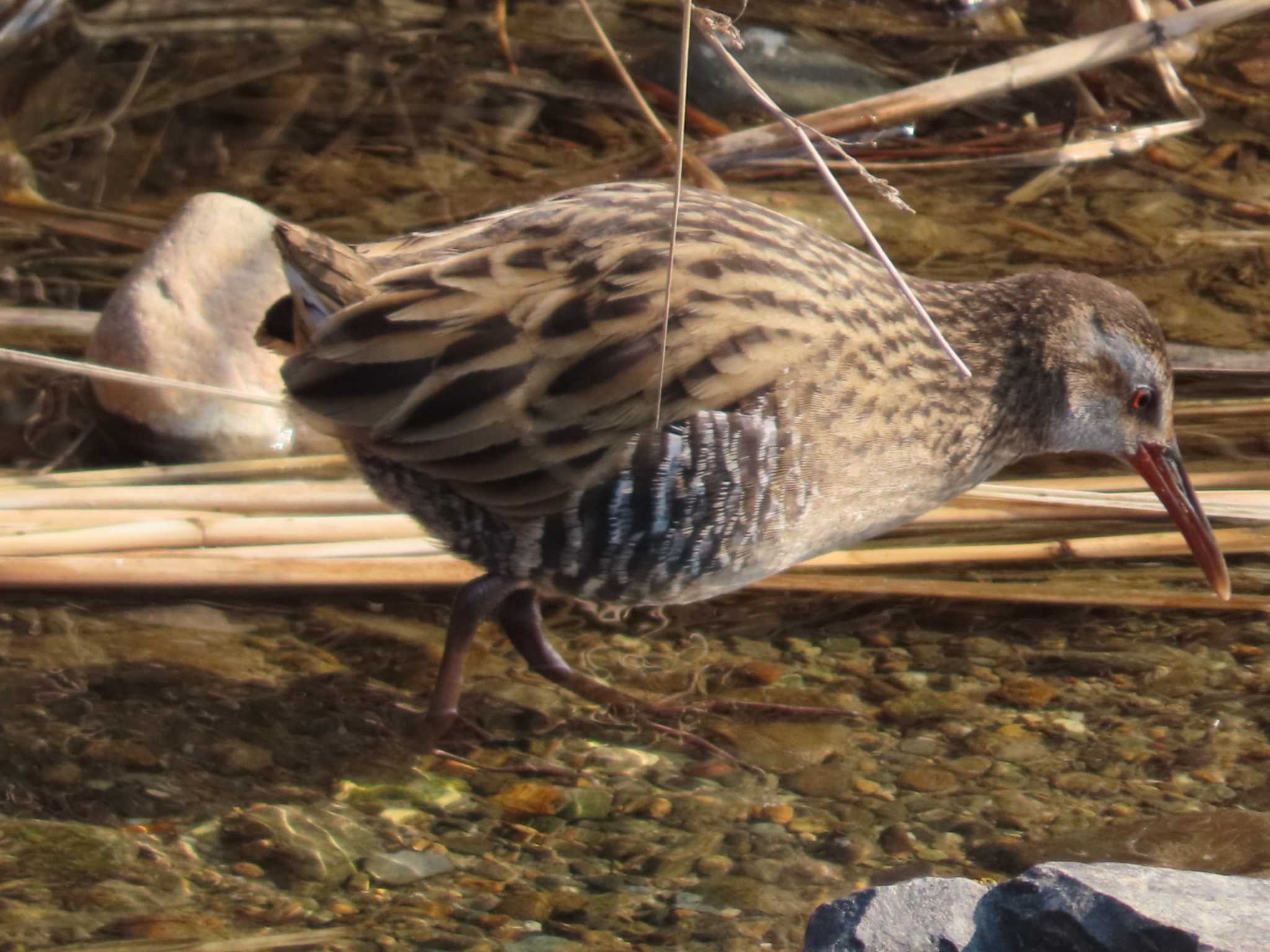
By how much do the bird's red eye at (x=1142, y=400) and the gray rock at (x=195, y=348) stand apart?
190 centimetres

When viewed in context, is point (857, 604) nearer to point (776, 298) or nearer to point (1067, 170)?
point (776, 298)

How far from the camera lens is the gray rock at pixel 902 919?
2.33 meters

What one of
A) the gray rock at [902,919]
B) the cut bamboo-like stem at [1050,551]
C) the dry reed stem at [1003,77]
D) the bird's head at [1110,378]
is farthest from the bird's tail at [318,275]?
the dry reed stem at [1003,77]

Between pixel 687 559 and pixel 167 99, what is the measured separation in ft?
11.2

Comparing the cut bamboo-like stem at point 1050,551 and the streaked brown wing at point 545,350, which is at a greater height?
the streaked brown wing at point 545,350

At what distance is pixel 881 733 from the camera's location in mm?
3486

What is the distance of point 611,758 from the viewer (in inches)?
136

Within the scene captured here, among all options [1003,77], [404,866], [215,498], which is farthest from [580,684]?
[1003,77]

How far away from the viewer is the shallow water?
2.94m

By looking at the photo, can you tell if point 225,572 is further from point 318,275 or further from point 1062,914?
point 1062,914

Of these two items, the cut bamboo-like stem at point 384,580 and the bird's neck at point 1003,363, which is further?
the cut bamboo-like stem at point 384,580

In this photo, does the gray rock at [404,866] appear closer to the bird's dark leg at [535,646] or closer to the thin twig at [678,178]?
the bird's dark leg at [535,646]

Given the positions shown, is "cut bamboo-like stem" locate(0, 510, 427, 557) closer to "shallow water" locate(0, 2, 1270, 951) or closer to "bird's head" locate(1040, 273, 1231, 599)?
"shallow water" locate(0, 2, 1270, 951)

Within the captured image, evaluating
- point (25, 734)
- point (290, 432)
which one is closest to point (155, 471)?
point (290, 432)
